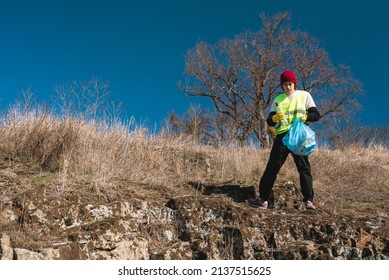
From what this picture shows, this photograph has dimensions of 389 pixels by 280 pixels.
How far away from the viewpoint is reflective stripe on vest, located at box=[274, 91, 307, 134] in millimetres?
4895

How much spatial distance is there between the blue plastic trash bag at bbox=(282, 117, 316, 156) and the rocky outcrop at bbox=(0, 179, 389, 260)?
740 millimetres

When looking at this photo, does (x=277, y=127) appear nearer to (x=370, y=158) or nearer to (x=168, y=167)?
(x=168, y=167)

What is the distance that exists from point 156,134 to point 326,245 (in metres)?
4.83

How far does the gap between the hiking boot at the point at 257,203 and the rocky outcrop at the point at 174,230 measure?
0.18 meters

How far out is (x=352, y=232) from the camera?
13.6 ft

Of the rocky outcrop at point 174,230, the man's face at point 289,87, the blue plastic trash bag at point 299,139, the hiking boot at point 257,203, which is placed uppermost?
the man's face at point 289,87

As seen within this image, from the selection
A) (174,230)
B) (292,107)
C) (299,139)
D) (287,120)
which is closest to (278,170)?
(299,139)

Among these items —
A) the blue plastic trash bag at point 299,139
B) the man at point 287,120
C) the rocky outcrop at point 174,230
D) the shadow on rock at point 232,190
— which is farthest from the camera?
the shadow on rock at point 232,190

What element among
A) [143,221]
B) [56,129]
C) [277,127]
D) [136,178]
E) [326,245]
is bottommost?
[326,245]

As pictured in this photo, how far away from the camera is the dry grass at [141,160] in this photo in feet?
17.8

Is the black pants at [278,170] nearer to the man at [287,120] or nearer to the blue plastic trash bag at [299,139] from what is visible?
the man at [287,120]

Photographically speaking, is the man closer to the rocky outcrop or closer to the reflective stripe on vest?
the reflective stripe on vest

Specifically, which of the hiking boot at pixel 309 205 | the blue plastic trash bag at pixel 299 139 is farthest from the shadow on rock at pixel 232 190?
the blue plastic trash bag at pixel 299 139

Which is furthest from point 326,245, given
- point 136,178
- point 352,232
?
point 136,178
